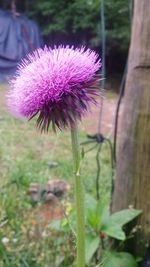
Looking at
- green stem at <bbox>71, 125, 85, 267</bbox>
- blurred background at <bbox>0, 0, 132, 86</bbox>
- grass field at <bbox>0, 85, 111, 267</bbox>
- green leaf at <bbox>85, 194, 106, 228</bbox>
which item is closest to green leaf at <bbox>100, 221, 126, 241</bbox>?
green leaf at <bbox>85, 194, 106, 228</bbox>

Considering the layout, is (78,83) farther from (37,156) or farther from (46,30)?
(46,30)

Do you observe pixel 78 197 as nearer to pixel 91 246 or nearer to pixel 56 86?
pixel 56 86

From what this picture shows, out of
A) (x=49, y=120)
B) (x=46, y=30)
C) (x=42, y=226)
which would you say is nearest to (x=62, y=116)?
(x=49, y=120)

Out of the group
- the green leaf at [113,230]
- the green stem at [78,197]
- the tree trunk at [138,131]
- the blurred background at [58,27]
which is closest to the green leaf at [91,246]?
the green leaf at [113,230]

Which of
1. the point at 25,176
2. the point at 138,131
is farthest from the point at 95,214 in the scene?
the point at 25,176

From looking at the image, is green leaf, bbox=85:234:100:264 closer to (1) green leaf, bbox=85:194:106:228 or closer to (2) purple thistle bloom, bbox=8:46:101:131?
(1) green leaf, bbox=85:194:106:228

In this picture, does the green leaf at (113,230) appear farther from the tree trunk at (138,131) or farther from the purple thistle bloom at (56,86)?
the purple thistle bloom at (56,86)
